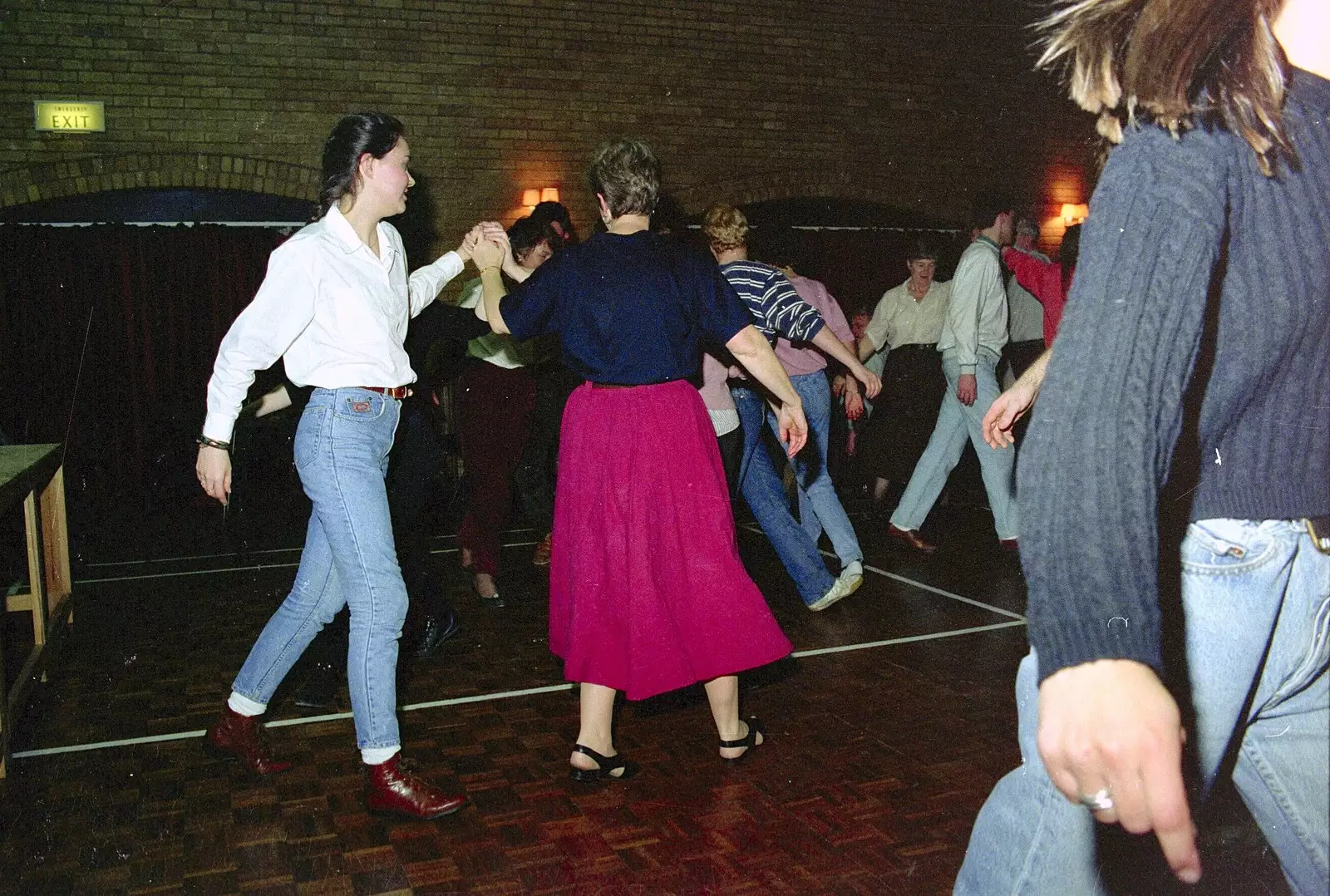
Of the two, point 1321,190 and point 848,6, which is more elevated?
point 848,6

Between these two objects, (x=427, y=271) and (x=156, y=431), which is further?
(x=156, y=431)

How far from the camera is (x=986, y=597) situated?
4.96m

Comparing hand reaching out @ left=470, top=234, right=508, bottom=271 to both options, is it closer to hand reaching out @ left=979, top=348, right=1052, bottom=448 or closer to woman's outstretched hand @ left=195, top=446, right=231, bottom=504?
woman's outstretched hand @ left=195, top=446, right=231, bottom=504

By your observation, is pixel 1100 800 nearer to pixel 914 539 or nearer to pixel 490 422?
pixel 490 422

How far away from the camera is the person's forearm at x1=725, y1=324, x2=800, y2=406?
2.94 metres

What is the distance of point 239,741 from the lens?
2.94 m

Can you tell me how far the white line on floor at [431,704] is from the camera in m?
3.24

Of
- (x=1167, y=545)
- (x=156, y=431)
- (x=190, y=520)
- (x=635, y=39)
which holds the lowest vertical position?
(x=190, y=520)

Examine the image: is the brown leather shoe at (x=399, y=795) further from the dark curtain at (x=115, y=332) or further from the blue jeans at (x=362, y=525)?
the dark curtain at (x=115, y=332)

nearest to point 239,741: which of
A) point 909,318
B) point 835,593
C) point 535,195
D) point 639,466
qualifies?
point 639,466

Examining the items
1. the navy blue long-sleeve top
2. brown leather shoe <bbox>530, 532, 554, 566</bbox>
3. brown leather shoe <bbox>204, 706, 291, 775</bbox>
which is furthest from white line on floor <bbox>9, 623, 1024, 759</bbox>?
brown leather shoe <bbox>530, 532, 554, 566</bbox>

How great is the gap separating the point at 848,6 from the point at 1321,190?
363 inches

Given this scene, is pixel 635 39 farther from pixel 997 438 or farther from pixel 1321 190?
pixel 1321 190

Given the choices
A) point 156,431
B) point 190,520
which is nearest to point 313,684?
point 190,520
